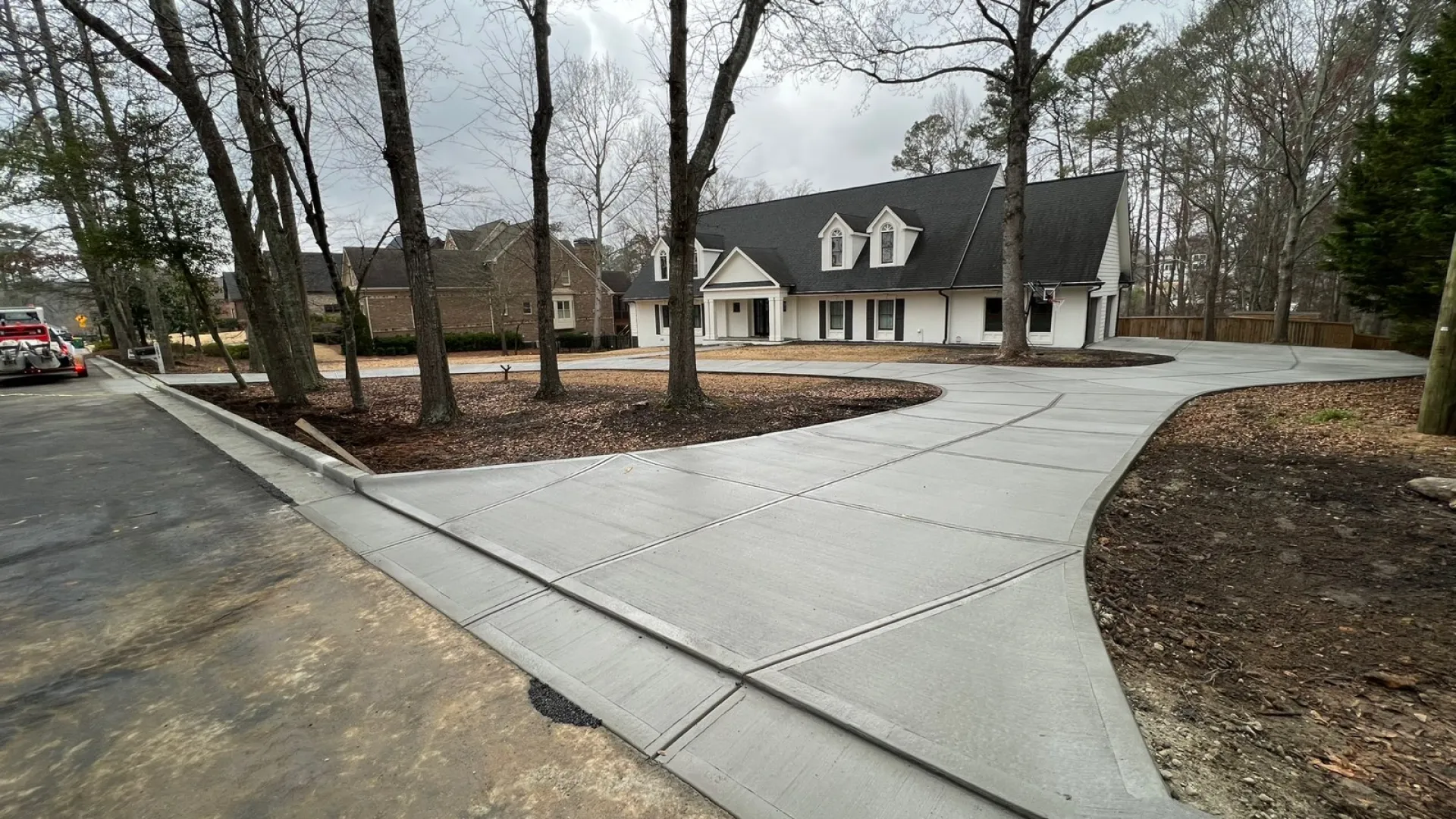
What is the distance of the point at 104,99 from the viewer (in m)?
14.2

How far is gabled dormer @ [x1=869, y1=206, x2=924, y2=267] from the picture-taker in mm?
24250

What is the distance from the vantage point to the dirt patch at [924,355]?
15.1 m

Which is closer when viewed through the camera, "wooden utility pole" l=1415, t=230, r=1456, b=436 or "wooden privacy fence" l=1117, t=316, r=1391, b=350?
"wooden utility pole" l=1415, t=230, r=1456, b=436

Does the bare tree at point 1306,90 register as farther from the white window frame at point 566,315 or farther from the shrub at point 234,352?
the shrub at point 234,352

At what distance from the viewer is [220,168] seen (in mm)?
10016

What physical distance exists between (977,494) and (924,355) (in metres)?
14.2

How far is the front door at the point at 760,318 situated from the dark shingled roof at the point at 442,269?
16.0 m

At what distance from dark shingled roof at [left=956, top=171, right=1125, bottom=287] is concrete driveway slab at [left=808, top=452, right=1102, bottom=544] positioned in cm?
1805

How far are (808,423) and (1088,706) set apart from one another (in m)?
5.67

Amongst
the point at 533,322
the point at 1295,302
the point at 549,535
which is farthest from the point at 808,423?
the point at 1295,302

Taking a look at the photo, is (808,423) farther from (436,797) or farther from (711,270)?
(711,270)

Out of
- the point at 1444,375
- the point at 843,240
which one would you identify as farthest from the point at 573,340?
the point at 1444,375

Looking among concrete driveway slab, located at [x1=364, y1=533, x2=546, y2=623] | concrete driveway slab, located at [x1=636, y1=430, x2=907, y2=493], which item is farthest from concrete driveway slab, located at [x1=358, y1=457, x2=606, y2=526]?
concrete driveway slab, located at [x1=636, y1=430, x2=907, y2=493]

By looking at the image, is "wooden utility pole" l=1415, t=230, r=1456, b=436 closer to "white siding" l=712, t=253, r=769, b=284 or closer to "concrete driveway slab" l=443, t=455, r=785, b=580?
"concrete driveway slab" l=443, t=455, r=785, b=580
